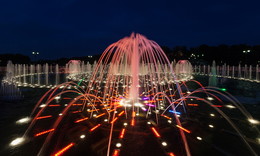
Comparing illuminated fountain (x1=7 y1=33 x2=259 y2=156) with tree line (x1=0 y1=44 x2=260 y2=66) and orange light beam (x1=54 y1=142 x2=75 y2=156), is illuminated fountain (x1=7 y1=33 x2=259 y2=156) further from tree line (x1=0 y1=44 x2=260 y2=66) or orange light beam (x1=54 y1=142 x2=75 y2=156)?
tree line (x1=0 y1=44 x2=260 y2=66)

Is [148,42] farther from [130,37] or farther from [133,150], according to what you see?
[133,150]

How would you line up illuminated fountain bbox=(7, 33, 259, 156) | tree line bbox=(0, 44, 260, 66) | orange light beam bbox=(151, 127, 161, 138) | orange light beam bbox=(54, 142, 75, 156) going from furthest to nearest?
tree line bbox=(0, 44, 260, 66)
orange light beam bbox=(151, 127, 161, 138)
illuminated fountain bbox=(7, 33, 259, 156)
orange light beam bbox=(54, 142, 75, 156)

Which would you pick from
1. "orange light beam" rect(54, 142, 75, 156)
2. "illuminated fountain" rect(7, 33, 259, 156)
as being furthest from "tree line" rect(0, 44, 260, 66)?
"orange light beam" rect(54, 142, 75, 156)

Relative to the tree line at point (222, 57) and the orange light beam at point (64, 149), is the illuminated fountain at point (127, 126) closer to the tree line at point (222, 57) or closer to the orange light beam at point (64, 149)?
the orange light beam at point (64, 149)

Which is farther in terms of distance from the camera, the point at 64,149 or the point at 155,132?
the point at 155,132

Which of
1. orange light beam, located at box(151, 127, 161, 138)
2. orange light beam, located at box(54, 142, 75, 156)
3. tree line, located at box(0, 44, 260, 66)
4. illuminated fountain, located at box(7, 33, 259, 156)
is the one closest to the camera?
orange light beam, located at box(54, 142, 75, 156)

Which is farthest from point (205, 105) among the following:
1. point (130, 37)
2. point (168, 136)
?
point (130, 37)

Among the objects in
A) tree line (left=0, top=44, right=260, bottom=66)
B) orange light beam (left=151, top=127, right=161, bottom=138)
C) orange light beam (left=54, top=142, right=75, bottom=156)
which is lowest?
orange light beam (left=54, top=142, right=75, bottom=156)

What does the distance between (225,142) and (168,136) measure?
189cm

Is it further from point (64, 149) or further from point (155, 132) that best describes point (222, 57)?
point (64, 149)

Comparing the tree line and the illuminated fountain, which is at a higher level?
the tree line

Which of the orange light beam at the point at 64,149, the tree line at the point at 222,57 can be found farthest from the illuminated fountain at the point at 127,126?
the tree line at the point at 222,57

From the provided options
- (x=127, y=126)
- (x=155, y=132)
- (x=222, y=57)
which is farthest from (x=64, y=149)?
(x=222, y=57)

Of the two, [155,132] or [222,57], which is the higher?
[222,57]
